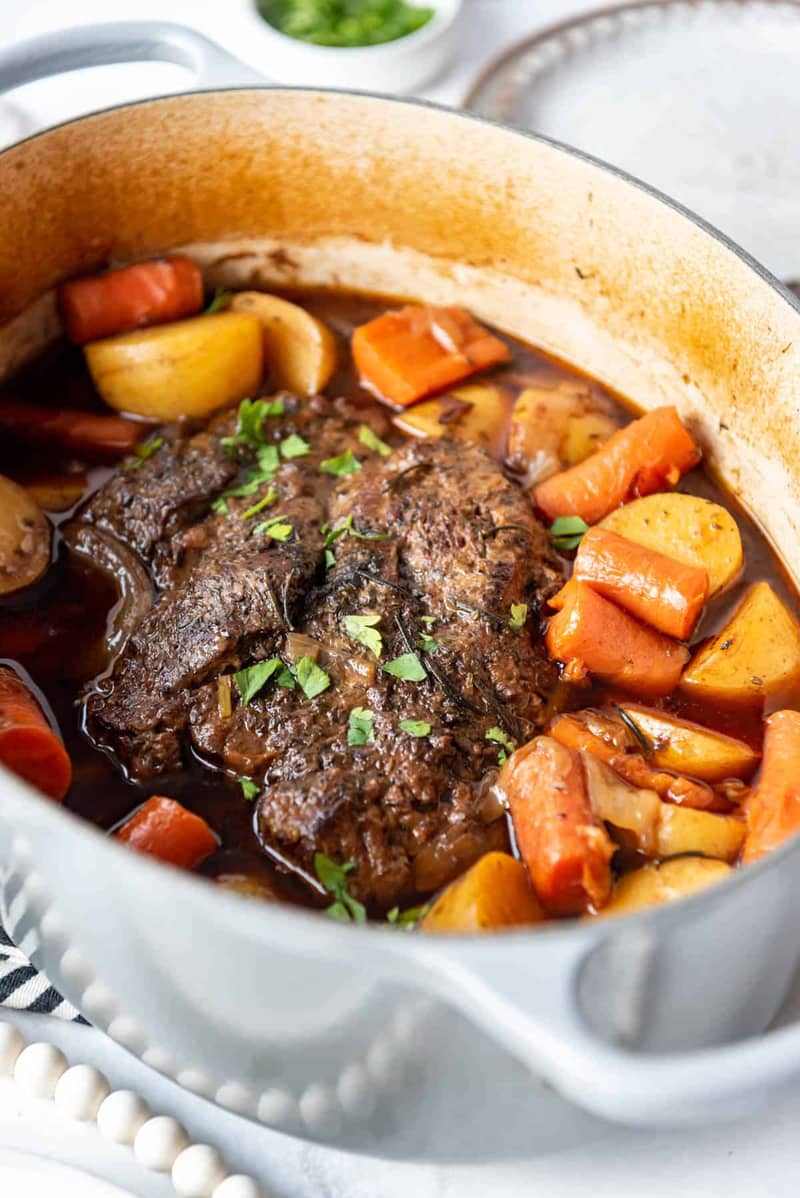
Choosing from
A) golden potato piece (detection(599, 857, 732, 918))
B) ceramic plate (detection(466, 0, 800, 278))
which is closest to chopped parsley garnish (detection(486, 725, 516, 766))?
golden potato piece (detection(599, 857, 732, 918))

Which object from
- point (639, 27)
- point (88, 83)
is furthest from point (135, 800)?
point (639, 27)

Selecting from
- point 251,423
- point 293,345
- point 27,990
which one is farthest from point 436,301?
point 27,990

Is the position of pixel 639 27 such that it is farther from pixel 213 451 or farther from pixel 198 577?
pixel 198 577

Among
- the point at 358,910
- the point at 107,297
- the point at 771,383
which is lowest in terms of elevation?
the point at 358,910

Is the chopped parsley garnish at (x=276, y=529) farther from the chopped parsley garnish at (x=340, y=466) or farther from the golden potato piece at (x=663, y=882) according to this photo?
the golden potato piece at (x=663, y=882)

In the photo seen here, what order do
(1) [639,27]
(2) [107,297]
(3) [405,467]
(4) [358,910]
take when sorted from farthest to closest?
1. (1) [639,27]
2. (2) [107,297]
3. (3) [405,467]
4. (4) [358,910]

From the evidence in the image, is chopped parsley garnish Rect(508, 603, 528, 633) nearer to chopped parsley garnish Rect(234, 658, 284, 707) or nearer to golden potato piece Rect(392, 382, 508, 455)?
chopped parsley garnish Rect(234, 658, 284, 707)
